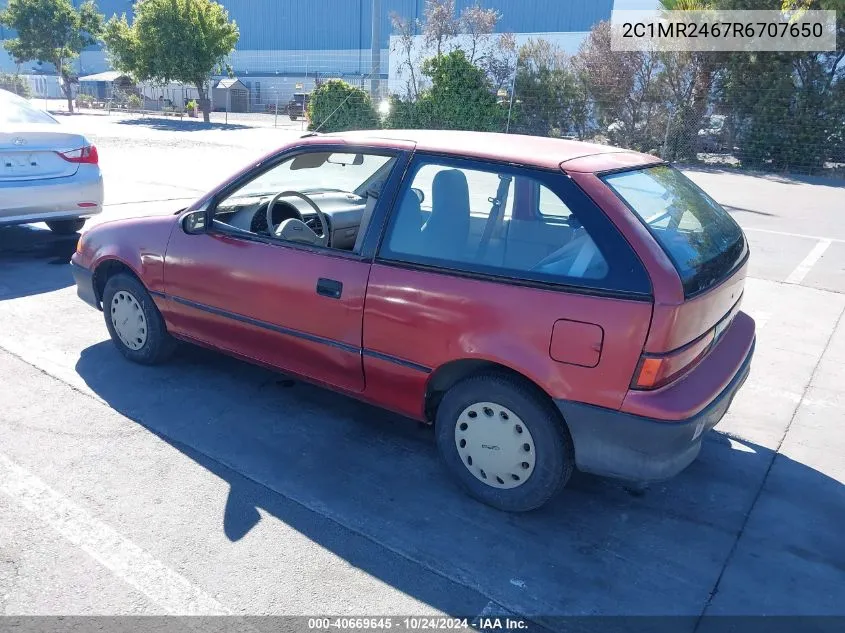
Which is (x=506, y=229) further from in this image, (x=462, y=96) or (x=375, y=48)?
(x=375, y=48)

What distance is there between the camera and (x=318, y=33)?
49469mm

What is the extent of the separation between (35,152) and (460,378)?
575 centimetres

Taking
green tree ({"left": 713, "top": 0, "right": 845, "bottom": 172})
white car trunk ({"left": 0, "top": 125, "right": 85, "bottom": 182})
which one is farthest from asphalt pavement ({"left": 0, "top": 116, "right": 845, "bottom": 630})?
green tree ({"left": 713, "top": 0, "right": 845, "bottom": 172})

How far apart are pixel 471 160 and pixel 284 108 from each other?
41646mm

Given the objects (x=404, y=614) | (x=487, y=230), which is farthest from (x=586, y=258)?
(x=404, y=614)

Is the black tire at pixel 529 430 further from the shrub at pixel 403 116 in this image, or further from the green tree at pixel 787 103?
the shrub at pixel 403 116

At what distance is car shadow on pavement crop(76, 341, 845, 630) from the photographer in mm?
2801

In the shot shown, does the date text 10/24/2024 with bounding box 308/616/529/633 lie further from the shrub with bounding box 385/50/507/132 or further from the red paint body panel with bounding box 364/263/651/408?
the shrub with bounding box 385/50/507/132

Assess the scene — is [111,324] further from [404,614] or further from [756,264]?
[756,264]

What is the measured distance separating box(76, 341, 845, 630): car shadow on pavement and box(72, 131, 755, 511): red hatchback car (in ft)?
0.90

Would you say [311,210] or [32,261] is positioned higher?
[311,210]

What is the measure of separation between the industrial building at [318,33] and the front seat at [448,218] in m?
36.7

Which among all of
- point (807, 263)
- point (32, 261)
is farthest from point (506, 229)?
point (807, 263)

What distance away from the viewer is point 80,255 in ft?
15.8
